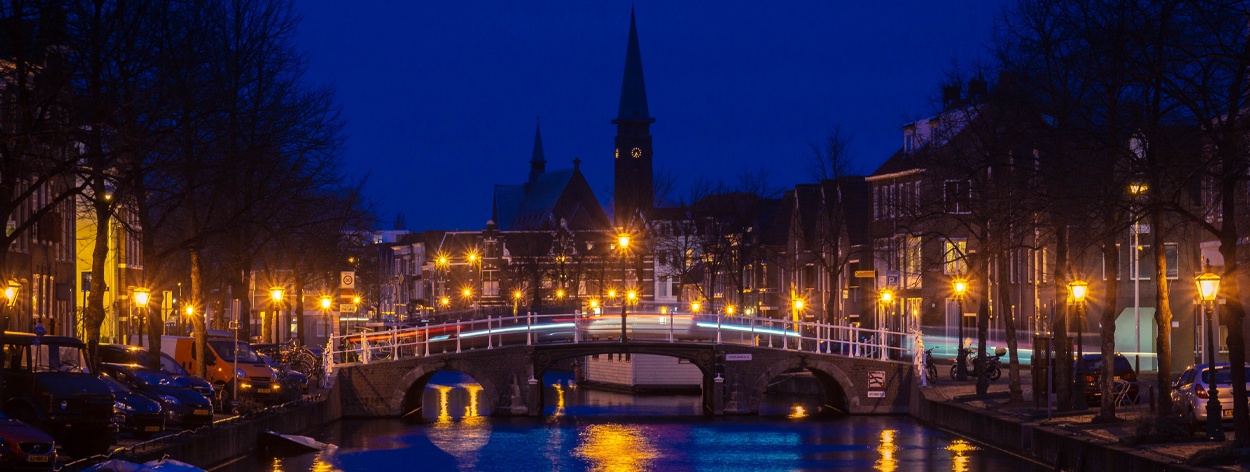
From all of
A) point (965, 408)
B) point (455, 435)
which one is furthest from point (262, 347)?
point (965, 408)

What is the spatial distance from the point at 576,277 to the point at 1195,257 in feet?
188

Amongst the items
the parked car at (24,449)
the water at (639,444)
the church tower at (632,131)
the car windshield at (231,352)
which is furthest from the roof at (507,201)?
the parked car at (24,449)

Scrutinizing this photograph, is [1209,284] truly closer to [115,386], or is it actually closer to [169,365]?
[115,386]

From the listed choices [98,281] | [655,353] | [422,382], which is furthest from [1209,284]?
[422,382]

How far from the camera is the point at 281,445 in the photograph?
34.0 m

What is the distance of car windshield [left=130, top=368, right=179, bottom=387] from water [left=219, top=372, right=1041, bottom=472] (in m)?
2.83

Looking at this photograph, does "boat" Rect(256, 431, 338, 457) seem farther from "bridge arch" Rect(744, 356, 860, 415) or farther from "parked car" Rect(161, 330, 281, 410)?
"bridge arch" Rect(744, 356, 860, 415)

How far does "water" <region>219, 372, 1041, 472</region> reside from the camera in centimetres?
3291

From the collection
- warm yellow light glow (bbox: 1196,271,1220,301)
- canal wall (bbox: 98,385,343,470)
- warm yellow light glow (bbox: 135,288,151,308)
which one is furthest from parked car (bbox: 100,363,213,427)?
warm yellow light glow (bbox: 1196,271,1220,301)

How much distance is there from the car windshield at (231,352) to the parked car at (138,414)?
13.8 metres

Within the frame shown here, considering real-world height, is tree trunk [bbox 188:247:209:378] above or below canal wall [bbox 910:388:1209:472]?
above

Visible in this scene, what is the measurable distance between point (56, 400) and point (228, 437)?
5667mm

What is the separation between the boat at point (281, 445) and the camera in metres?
33.7

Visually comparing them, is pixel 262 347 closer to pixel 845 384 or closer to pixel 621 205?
pixel 845 384
